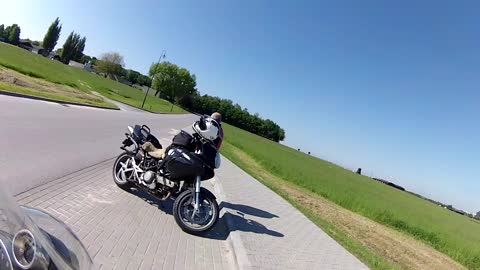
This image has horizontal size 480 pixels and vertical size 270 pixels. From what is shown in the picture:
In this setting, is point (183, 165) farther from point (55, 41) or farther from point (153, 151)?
point (55, 41)

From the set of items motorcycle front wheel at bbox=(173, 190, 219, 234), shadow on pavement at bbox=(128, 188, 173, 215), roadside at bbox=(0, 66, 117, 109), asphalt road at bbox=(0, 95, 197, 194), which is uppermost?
motorcycle front wheel at bbox=(173, 190, 219, 234)

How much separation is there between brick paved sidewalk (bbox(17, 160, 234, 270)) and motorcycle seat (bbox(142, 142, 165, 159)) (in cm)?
93

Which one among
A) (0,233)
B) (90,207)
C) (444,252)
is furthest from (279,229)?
(444,252)

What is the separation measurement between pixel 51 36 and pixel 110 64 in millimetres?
20180

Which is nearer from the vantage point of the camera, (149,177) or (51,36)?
(149,177)

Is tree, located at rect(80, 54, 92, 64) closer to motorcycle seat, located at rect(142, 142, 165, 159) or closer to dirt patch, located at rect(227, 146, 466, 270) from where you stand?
dirt patch, located at rect(227, 146, 466, 270)

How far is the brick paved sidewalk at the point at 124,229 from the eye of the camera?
14.9 ft

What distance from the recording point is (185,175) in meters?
6.15

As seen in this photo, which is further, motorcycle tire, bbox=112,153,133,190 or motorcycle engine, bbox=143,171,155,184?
motorcycle tire, bbox=112,153,133,190

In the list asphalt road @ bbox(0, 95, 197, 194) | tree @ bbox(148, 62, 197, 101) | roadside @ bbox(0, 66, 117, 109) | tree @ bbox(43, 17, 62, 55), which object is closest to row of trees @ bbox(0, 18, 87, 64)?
tree @ bbox(43, 17, 62, 55)

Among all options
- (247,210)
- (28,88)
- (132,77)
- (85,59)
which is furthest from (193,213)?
(85,59)

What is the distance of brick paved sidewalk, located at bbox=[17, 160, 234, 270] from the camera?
4555 millimetres

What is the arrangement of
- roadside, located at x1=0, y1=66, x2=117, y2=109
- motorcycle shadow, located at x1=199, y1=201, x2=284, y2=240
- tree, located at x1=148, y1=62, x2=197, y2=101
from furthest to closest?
tree, located at x1=148, y1=62, x2=197, y2=101, roadside, located at x1=0, y1=66, x2=117, y2=109, motorcycle shadow, located at x1=199, y1=201, x2=284, y2=240

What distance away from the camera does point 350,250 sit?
8.40 metres
